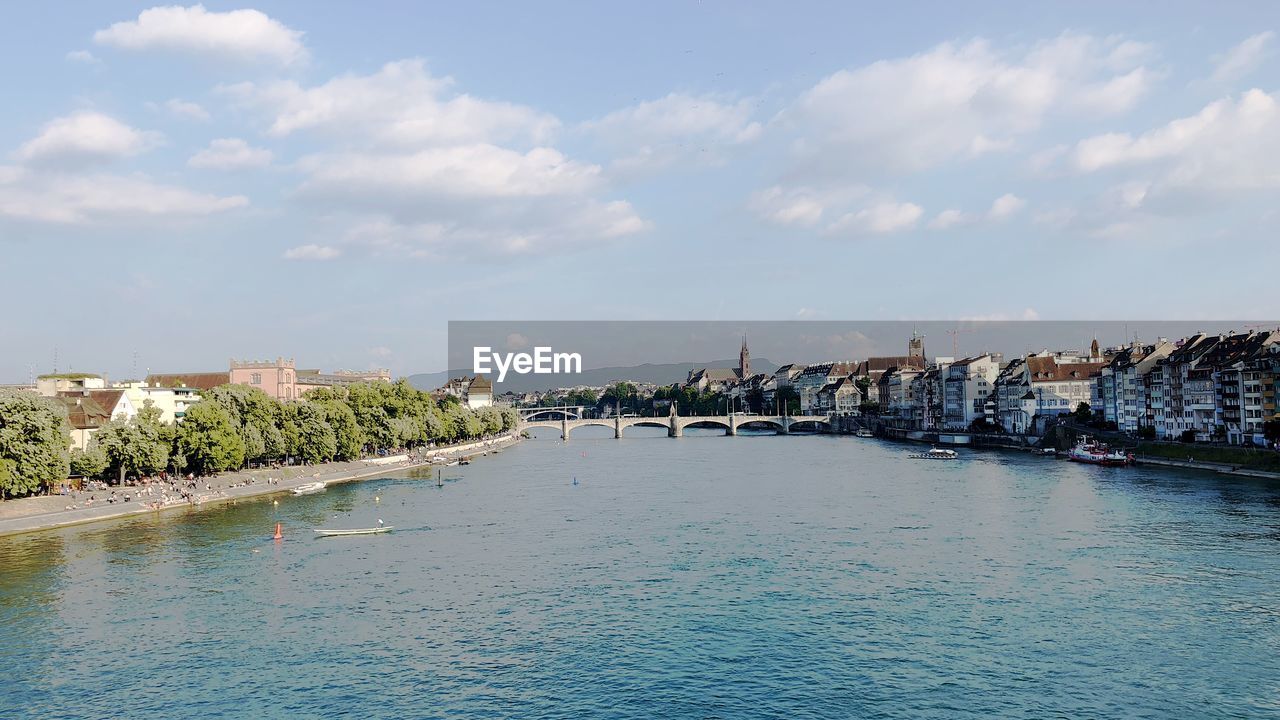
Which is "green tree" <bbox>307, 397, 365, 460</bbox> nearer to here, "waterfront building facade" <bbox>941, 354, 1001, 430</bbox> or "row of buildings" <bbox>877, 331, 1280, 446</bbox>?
"row of buildings" <bbox>877, 331, 1280, 446</bbox>

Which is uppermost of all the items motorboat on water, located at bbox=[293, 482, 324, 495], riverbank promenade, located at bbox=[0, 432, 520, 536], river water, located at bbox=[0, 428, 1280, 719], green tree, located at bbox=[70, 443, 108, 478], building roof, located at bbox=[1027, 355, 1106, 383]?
building roof, located at bbox=[1027, 355, 1106, 383]

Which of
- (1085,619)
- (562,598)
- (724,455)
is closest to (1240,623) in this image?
(1085,619)

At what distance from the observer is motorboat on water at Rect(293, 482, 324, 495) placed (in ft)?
256

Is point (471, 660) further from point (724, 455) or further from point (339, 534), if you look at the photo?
point (724, 455)

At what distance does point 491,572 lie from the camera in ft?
145

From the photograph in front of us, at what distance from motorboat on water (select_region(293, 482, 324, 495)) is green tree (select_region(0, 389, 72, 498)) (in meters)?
18.6

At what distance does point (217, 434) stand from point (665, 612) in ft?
178

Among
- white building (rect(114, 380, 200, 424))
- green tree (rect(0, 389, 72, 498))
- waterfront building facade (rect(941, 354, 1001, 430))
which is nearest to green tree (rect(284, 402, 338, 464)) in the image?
white building (rect(114, 380, 200, 424))

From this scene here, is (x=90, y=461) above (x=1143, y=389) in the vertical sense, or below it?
below

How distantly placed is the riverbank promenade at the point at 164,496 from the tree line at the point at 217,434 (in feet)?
4.29

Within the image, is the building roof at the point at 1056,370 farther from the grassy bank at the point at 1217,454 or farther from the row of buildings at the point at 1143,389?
the grassy bank at the point at 1217,454

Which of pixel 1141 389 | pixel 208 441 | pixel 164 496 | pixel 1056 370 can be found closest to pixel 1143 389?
pixel 1141 389

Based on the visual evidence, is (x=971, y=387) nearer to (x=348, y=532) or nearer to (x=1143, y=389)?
(x=1143, y=389)

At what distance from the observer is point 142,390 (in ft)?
328
